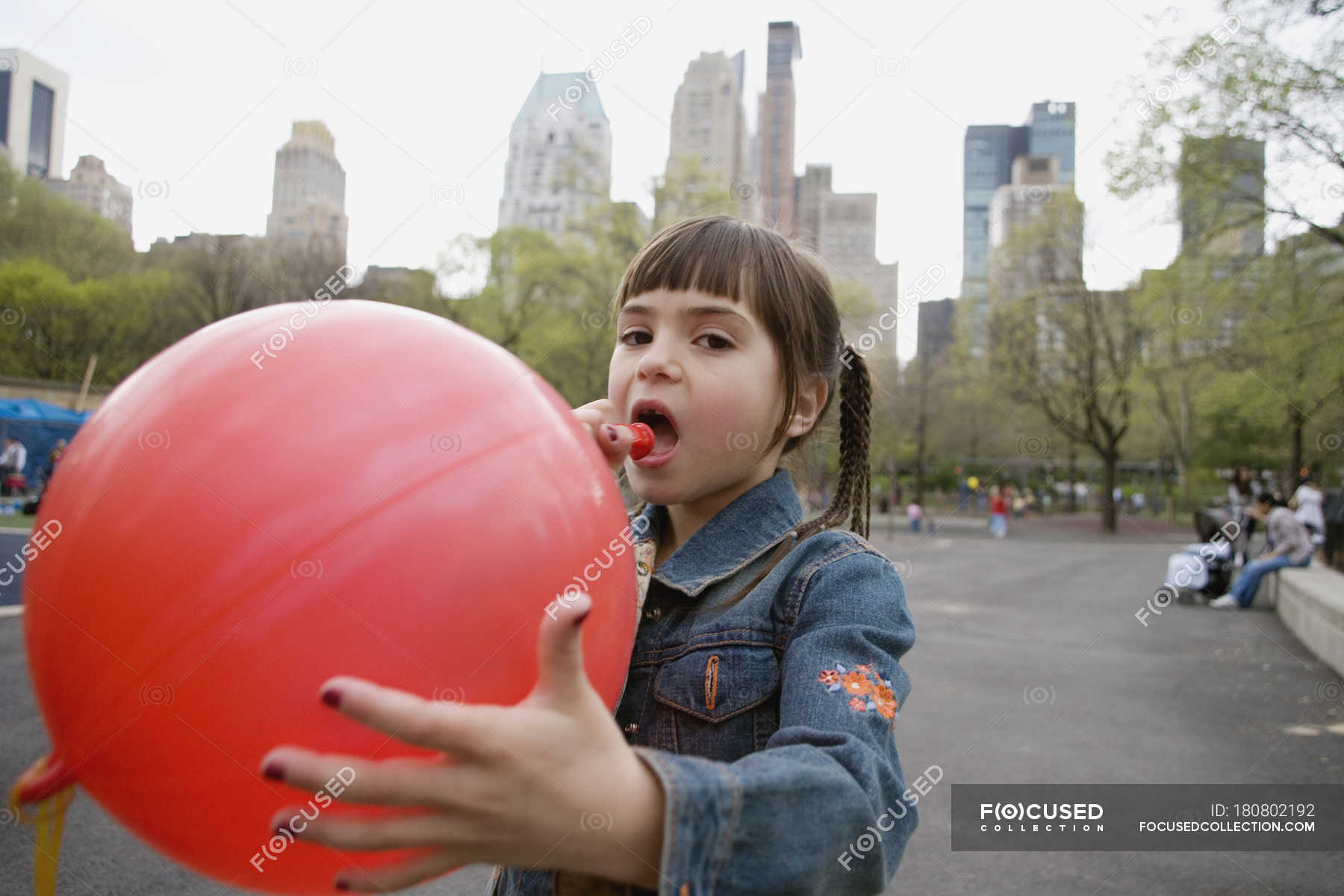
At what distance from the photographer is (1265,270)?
16.5m

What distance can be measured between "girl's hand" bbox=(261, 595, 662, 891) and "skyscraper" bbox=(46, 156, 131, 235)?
41.9 m

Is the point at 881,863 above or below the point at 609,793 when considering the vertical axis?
below

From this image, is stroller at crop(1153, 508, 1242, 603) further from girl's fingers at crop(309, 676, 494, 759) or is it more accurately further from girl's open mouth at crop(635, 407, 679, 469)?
girl's fingers at crop(309, 676, 494, 759)

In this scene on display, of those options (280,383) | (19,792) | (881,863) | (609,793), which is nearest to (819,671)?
(881,863)

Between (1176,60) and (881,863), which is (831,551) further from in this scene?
(1176,60)

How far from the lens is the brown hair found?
6.01 ft

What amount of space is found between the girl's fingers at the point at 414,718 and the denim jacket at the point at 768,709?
240 mm

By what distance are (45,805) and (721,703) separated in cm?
107

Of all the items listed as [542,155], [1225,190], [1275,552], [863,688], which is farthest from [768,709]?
[542,155]

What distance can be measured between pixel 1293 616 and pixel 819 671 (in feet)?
41.4

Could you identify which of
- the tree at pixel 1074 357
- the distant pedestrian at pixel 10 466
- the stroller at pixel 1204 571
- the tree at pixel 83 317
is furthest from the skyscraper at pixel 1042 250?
the distant pedestrian at pixel 10 466

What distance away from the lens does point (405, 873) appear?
107 cm

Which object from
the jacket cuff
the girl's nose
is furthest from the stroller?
the jacket cuff

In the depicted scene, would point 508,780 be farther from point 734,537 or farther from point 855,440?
point 855,440
